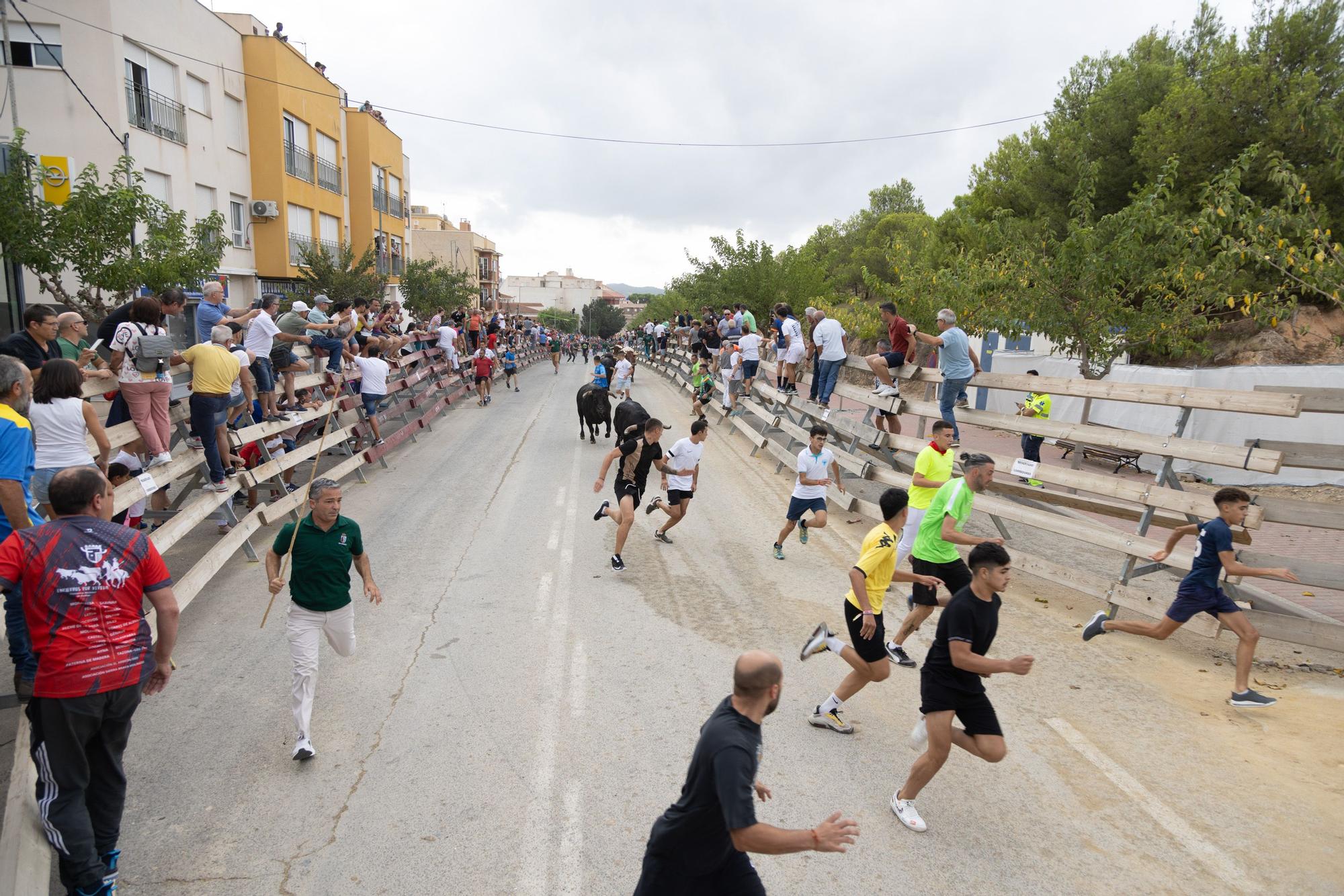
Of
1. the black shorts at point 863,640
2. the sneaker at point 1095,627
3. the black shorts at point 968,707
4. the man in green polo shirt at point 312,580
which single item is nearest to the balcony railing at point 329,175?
the man in green polo shirt at point 312,580

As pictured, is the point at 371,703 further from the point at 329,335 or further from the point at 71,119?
the point at 71,119

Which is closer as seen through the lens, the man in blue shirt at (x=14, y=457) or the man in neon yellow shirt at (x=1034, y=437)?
the man in blue shirt at (x=14, y=457)

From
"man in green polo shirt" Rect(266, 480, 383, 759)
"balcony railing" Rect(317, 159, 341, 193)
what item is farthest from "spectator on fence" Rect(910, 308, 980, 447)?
"balcony railing" Rect(317, 159, 341, 193)

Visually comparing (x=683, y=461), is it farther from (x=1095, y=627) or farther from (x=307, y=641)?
(x=307, y=641)

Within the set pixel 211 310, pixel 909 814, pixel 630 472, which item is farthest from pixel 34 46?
pixel 909 814

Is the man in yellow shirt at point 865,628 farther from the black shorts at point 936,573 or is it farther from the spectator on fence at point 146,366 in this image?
the spectator on fence at point 146,366

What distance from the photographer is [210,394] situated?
841 cm

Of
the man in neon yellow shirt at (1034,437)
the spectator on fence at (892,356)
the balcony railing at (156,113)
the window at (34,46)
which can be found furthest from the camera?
the balcony railing at (156,113)

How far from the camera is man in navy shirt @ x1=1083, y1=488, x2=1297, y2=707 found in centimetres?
620

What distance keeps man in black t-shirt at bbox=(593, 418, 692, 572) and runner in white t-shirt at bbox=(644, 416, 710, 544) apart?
0.15 m

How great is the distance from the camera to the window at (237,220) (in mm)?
25500

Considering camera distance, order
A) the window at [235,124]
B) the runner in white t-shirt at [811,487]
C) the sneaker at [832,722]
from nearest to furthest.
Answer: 1. the sneaker at [832,722]
2. the runner in white t-shirt at [811,487]
3. the window at [235,124]

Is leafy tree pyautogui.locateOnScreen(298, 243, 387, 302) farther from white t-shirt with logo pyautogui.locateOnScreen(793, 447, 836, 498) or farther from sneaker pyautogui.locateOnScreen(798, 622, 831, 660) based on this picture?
sneaker pyautogui.locateOnScreen(798, 622, 831, 660)

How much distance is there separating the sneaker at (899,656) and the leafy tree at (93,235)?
527 inches
